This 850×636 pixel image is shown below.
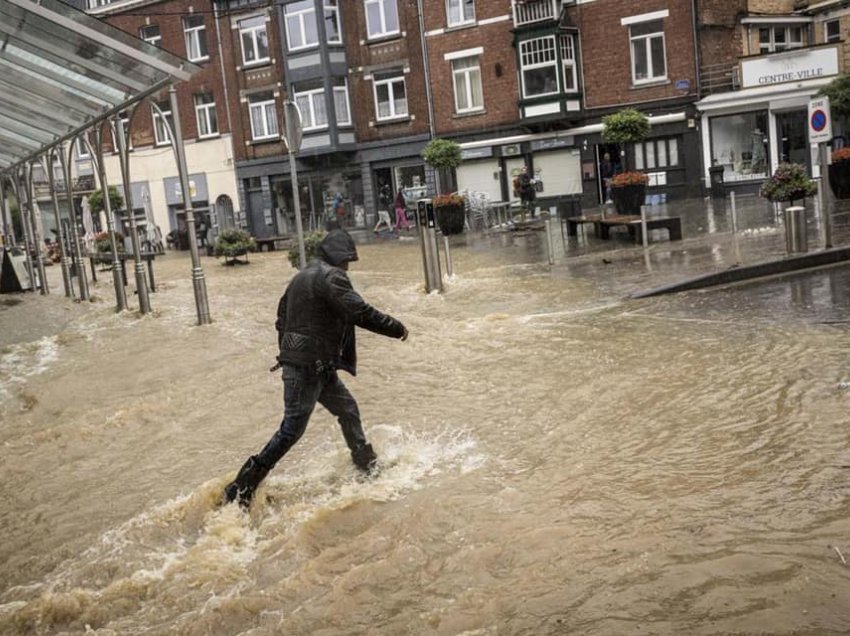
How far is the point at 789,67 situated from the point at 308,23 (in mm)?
18366

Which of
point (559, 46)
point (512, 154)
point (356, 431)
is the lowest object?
point (356, 431)

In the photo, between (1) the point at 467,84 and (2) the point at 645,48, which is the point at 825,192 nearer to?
(2) the point at 645,48

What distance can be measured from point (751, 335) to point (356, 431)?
16.8 feet

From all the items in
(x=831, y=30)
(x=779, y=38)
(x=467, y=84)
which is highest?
(x=831, y=30)

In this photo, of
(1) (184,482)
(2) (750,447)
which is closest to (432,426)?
(1) (184,482)

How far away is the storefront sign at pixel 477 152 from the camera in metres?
34.8

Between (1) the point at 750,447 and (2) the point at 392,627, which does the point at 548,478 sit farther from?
(2) the point at 392,627

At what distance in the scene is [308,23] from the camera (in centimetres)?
3669

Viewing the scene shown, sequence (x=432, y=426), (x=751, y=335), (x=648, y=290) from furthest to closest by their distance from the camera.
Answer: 1. (x=648, y=290)
2. (x=751, y=335)
3. (x=432, y=426)

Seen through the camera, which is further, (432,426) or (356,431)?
(432,426)

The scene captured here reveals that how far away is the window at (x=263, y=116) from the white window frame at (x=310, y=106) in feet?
5.79

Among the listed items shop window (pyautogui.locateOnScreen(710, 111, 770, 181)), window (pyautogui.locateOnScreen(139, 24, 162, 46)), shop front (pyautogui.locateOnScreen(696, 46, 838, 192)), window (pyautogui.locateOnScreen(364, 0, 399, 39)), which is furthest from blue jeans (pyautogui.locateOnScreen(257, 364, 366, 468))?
window (pyautogui.locateOnScreen(139, 24, 162, 46))

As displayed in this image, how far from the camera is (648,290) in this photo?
12.6 meters

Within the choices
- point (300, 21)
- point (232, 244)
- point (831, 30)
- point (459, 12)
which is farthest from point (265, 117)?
point (831, 30)
